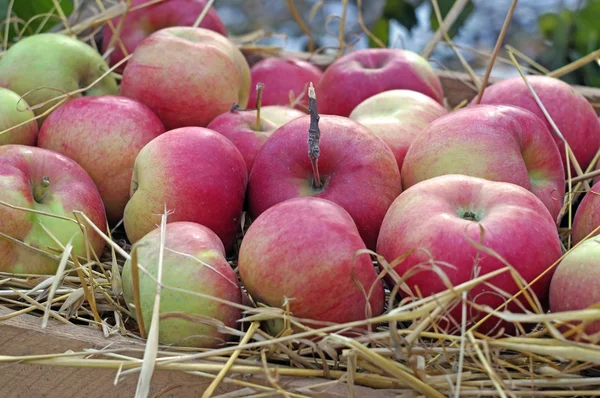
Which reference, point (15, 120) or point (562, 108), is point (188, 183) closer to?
point (15, 120)

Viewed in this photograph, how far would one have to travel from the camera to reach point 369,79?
6.12 feet

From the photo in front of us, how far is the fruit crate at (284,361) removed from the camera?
90cm

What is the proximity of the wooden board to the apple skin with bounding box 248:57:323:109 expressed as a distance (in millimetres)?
1137

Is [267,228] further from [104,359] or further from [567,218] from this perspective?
[567,218]

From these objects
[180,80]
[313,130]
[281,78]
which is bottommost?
[281,78]

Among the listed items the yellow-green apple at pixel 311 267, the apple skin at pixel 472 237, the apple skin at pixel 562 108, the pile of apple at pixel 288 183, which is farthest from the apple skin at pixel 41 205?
the apple skin at pixel 562 108

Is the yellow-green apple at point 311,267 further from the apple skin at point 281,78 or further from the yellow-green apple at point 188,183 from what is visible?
the apple skin at point 281,78

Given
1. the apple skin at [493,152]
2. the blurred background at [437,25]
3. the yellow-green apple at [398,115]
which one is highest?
the apple skin at [493,152]

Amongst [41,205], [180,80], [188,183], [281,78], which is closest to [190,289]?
[188,183]

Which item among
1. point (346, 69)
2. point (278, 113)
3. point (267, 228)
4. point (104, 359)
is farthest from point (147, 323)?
point (346, 69)

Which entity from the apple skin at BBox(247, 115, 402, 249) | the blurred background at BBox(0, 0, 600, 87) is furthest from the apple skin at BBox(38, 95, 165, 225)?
the blurred background at BBox(0, 0, 600, 87)

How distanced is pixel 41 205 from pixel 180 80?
0.48 meters

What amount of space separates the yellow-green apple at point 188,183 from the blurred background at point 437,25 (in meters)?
1.09

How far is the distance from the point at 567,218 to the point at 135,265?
3.30 feet
